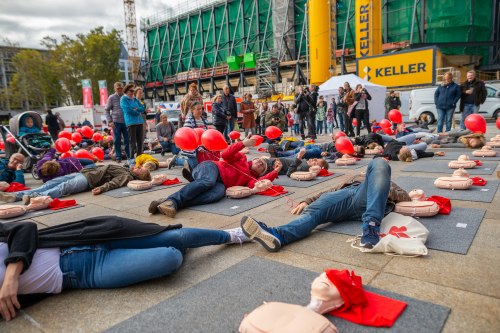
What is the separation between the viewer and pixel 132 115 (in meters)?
9.10

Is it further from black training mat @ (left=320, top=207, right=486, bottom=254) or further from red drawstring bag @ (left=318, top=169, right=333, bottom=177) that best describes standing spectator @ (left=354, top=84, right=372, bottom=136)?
black training mat @ (left=320, top=207, right=486, bottom=254)

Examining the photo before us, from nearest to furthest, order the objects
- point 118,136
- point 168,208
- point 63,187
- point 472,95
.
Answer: point 168,208
point 63,187
point 118,136
point 472,95

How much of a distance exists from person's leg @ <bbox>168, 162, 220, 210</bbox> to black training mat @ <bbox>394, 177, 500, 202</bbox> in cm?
281

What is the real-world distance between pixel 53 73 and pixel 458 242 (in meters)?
49.1

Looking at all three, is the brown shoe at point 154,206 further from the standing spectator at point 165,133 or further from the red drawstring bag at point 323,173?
the standing spectator at point 165,133

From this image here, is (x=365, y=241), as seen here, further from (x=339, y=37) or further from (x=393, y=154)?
(x=339, y=37)

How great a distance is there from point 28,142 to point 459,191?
9.82m

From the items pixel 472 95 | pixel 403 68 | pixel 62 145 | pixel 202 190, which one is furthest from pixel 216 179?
pixel 403 68

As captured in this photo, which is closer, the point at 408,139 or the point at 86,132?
the point at 408,139

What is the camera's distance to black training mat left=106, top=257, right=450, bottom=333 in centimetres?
195

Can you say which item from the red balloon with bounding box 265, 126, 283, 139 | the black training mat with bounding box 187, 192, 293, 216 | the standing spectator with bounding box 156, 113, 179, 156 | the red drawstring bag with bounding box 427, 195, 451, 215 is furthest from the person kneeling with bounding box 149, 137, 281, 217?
the standing spectator with bounding box 156, 113, 179, 156

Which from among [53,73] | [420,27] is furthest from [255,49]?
[53,73]

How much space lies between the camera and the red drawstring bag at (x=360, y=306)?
195 centimetres

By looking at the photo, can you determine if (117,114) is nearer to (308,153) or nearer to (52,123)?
(308,153)
